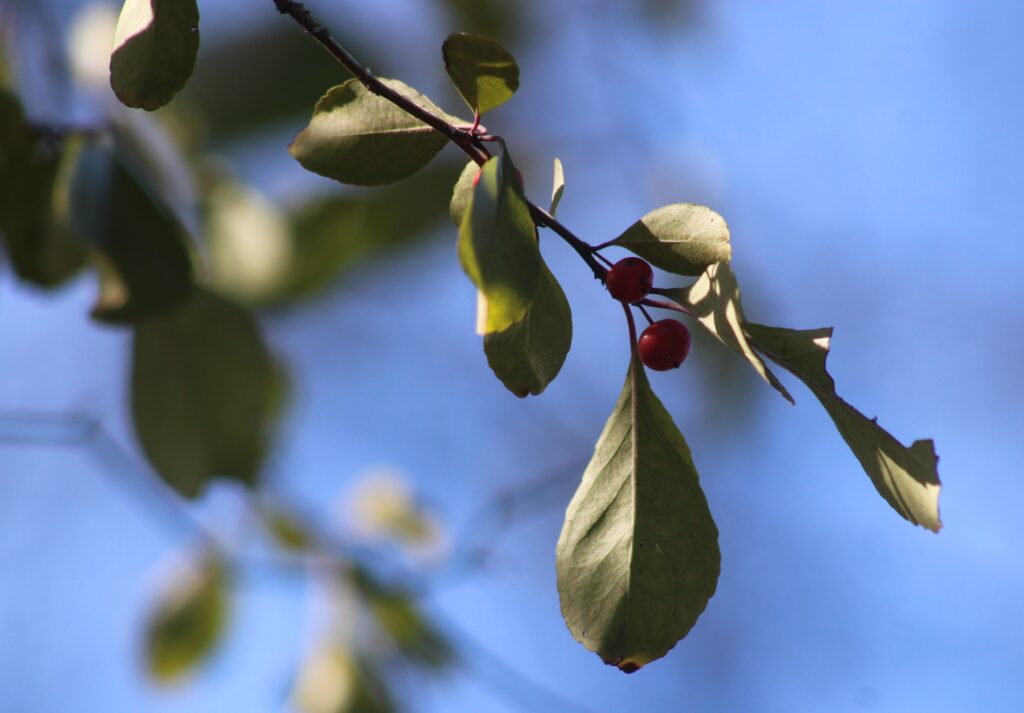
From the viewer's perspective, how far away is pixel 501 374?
476 millimetres

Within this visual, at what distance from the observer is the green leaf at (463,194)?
1.66ft

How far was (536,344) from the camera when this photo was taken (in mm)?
485

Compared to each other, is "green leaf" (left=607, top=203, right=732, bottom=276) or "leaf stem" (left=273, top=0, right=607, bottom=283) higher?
"leaf stem" (left=273, top=0, right=607, bottom=283)

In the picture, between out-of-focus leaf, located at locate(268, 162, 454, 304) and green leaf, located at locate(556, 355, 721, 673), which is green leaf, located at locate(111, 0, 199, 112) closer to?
green leaf, located at locate(556, 355, 721, 673)

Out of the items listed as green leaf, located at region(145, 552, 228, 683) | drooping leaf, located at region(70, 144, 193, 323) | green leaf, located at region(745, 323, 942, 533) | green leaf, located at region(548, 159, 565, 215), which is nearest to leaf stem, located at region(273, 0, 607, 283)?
green leaf, located at region(548, 159, 565, 215)

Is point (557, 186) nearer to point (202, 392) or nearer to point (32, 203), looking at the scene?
point (32, 203)

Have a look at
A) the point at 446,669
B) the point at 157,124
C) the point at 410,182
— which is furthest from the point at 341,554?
the point at 157,124

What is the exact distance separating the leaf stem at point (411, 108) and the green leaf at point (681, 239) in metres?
0.03

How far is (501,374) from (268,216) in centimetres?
102

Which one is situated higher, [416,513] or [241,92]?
[241,92]

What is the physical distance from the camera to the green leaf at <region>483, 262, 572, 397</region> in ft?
1.56

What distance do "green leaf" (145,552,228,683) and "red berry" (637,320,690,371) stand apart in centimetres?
143

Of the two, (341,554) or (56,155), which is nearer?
(56,155)

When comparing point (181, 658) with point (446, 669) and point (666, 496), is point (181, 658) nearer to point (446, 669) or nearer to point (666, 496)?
point (446, 669)
